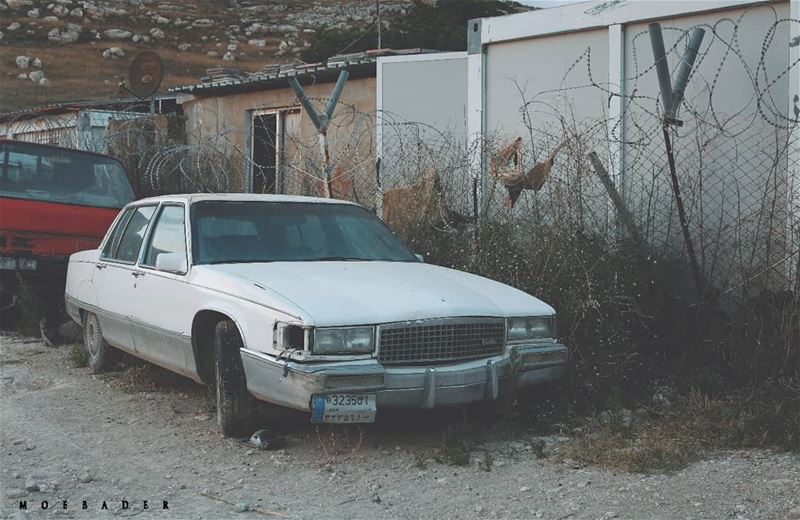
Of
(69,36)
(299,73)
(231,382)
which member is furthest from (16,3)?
(231,382)

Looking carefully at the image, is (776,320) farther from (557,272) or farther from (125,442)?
(125,442)

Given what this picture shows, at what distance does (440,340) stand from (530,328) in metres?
0.70

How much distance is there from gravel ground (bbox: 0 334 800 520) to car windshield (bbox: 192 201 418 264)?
1.08 m

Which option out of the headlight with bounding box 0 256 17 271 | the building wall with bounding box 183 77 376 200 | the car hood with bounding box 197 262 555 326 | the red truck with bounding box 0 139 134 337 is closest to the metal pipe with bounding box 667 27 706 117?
the car hood with bounding box 197 262 555 326

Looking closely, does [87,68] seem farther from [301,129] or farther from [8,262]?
[8,262]

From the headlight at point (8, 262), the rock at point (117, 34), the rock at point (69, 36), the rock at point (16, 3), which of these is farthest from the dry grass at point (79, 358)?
the rock at point (16, 3)

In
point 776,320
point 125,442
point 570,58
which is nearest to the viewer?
point 125,442

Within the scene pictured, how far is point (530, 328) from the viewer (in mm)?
5684

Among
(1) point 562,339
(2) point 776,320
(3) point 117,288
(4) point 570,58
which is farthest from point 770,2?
(3) point 117,288

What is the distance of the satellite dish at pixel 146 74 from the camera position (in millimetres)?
17438

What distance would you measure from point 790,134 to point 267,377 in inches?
169

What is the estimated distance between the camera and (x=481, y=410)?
594 cm

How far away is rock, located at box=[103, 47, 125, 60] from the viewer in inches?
1635

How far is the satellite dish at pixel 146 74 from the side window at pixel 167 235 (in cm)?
1127
